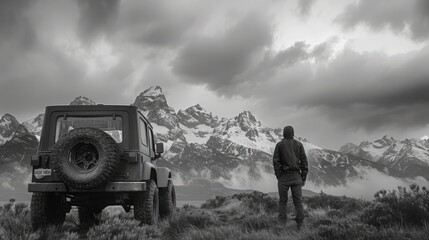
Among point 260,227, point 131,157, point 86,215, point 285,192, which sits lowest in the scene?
point 260,227

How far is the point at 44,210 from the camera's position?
25.1 feet

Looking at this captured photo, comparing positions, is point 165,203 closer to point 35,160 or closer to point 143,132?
point 143,132

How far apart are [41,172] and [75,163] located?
866mm

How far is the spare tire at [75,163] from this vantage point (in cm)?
693

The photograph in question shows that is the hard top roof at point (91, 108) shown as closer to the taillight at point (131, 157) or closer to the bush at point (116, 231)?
the taillight at point (131, 157)

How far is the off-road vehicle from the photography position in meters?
7.01

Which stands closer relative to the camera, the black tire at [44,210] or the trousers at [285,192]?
the black tire at [44,210]

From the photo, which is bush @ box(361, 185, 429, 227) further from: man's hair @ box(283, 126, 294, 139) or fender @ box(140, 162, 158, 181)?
fender @ box(140, 162, 158, 181)

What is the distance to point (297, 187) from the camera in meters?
8.12

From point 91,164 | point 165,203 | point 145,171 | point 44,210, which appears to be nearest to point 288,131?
point 145,171

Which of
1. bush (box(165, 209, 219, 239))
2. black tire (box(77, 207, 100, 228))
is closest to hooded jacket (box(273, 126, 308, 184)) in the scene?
bush (box(165, 209, 219, 239))

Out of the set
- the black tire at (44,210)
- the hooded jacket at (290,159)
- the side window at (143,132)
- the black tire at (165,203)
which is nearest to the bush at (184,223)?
the black tire at (165,203)

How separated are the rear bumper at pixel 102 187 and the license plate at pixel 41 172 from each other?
0.19m

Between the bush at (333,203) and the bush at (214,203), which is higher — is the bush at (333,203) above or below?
below
